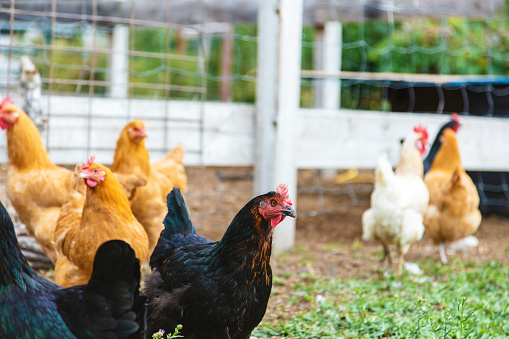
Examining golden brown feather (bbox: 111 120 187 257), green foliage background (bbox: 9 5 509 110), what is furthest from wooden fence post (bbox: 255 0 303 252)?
green foliage background (bbox: 9 5 509 110)

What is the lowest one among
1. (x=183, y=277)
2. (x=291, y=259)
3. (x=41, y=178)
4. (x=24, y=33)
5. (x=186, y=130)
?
(x=291, y=259)

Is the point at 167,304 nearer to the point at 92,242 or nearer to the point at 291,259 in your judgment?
the point at 92,242

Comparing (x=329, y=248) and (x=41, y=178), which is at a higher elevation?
(x=41, y=178)

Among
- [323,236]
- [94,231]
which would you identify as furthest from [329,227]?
[94,231]

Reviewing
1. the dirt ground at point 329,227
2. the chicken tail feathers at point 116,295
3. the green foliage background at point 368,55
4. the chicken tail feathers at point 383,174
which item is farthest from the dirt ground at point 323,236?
the green foliage background at point 368,55

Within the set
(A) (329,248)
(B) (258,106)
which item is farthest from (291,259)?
(B) (258,106)

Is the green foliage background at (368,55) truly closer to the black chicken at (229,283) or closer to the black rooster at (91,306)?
the black chicken at (229,283)

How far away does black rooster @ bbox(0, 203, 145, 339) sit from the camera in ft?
5.90

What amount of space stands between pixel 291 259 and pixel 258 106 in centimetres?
135

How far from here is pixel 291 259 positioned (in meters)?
4.37

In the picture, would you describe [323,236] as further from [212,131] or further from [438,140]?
[212,131]

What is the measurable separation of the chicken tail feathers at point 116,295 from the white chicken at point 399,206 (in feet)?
8.82

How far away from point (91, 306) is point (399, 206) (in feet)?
9.47

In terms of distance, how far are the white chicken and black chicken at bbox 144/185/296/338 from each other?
77.6 inches
